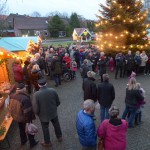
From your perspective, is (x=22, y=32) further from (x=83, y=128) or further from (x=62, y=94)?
(x=83, y=128)

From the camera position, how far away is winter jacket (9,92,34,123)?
6.06 m

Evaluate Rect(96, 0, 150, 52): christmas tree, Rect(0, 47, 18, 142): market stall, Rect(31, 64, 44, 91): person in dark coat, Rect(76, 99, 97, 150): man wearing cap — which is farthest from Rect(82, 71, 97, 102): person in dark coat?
Rect(96, 0, 150, 52): christmas tree

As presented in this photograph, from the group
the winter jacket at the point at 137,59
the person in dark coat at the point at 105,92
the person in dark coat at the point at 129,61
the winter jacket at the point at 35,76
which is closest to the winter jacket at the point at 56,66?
the winter jacket at the point at 35,76

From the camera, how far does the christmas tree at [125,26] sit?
15.8m

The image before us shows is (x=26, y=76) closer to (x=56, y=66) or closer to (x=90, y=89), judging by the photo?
(x=56, y=66)

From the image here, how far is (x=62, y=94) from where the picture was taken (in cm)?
1160

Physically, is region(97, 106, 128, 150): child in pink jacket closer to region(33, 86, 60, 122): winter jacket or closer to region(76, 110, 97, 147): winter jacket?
region(76, 110, 97, 147): winter jacket

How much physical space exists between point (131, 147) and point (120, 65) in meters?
8.27

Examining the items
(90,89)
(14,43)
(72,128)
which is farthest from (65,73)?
(72,128)

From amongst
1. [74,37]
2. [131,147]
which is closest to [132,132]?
[131,147]

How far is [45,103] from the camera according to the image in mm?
6039

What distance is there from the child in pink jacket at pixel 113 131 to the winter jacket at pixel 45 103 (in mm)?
1888

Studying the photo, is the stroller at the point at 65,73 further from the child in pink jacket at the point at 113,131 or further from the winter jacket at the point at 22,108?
the child in pink jacket at the point at 113,131

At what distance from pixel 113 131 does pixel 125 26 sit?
12718mm
